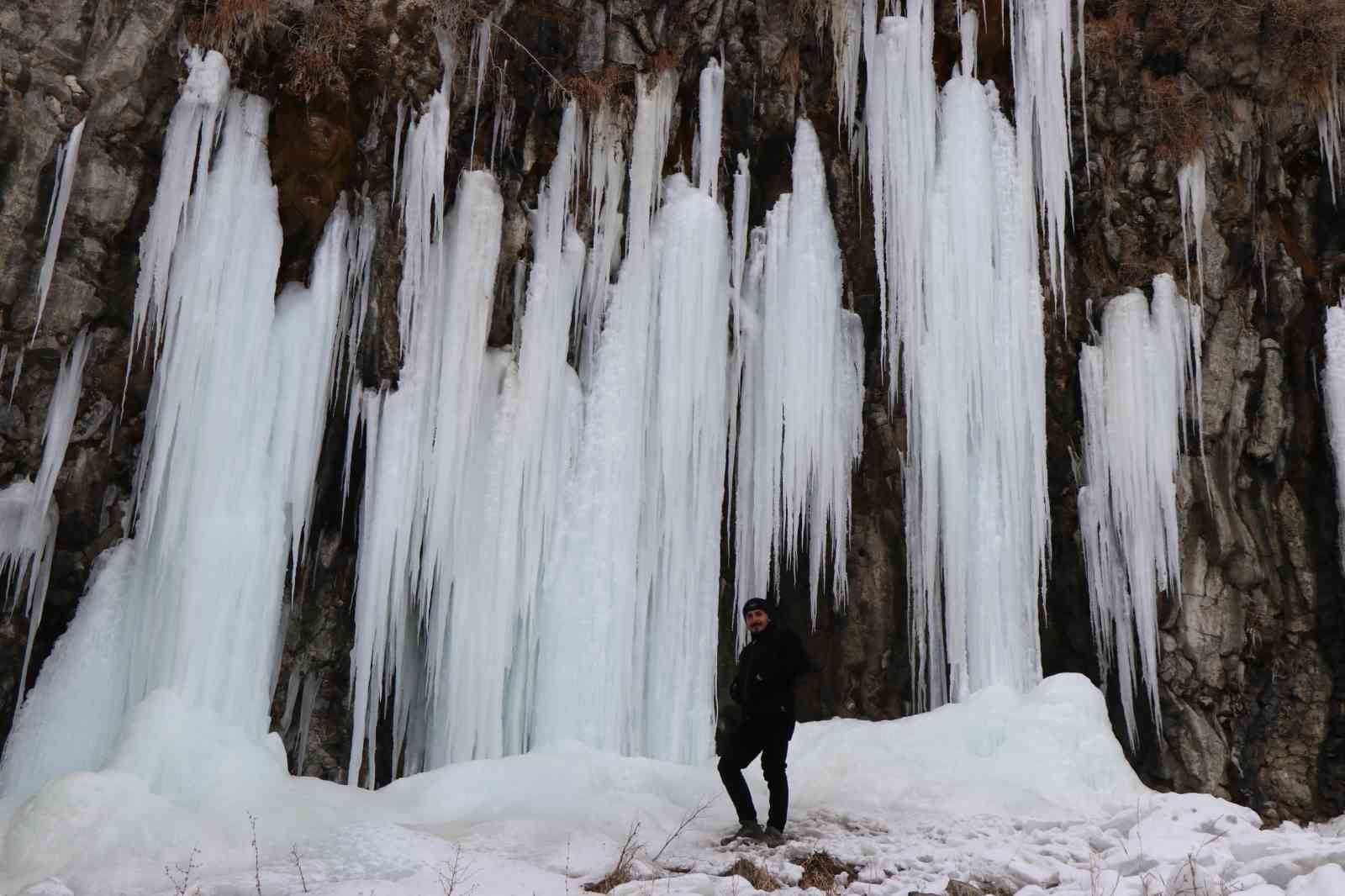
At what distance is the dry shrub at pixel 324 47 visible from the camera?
9.51 m

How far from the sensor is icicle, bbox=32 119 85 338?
8.49 meters

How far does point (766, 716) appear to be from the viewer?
230 inches

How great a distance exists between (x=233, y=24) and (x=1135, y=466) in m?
8.69

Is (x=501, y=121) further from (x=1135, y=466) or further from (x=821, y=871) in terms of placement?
(x=821, y=871)

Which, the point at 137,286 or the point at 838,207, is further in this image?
the point at 838,207

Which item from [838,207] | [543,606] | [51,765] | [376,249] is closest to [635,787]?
[543,606]

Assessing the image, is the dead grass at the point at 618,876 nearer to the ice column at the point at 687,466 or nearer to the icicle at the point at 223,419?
the icicle at the point at 223,419

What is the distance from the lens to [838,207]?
11.3 meters

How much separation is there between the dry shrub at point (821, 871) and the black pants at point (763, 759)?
0.40 metres

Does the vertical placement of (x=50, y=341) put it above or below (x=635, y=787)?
above

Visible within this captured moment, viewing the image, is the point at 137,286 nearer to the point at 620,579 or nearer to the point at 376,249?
the point at 376,249

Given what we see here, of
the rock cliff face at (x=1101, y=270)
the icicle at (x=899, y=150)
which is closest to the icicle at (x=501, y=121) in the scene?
the rock cliff face at (x=1101, y=270)

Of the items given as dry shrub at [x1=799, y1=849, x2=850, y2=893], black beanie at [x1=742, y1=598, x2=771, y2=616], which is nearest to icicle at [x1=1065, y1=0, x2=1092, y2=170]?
black beanie at [x1=742, y1=598, x2=771, y2=616]

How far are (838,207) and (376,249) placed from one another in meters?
4.34
